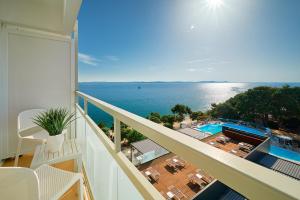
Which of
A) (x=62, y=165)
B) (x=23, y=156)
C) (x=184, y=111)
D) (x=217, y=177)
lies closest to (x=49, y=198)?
(x=217, y=177)

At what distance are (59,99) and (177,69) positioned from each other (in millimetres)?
24347

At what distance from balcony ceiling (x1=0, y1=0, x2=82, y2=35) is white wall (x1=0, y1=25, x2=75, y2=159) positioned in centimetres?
12

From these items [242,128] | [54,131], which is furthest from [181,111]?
[54,131]

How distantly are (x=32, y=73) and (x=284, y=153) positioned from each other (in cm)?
1023

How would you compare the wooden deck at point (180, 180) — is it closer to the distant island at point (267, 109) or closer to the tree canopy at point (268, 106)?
the distant island at point (267, 109)

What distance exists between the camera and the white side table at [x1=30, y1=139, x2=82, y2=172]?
1.24 meters

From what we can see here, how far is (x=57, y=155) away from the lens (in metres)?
1.32

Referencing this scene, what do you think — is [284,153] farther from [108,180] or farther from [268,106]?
[108,180]

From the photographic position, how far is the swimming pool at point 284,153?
7.19 m

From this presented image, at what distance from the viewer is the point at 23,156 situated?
7.30 ft

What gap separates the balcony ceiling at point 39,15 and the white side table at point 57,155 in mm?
1401

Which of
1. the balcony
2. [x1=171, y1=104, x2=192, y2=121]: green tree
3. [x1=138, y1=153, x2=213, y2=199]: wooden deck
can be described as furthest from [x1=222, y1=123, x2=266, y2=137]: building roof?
[x1=171, y1=104, x2=192, y2=121]: green tree

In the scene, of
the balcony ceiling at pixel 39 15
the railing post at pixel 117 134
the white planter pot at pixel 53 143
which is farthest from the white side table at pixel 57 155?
the balcony ceiling at pixel 39 15

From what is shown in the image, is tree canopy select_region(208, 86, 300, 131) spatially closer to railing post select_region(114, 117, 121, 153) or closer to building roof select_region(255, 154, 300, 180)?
building roof select_region(255, 154, 300, 180)
